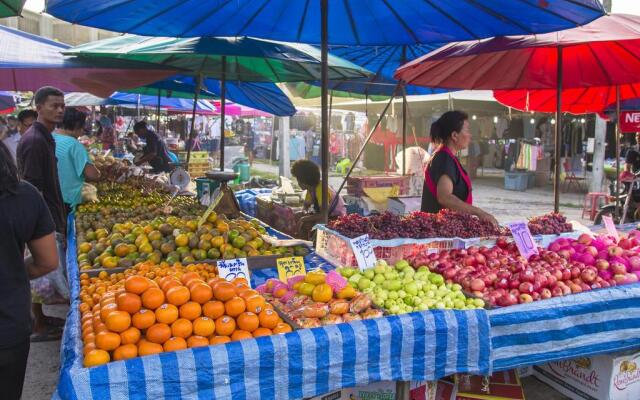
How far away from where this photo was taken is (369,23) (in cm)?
392

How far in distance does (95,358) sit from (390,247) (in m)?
2.20

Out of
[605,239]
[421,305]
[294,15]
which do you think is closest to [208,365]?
[421,305]

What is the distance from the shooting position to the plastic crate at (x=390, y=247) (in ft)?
11.8

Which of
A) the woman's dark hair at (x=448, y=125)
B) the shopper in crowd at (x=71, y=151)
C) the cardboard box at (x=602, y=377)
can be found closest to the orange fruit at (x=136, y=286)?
the woman's dark hair at (x=448, y=125)

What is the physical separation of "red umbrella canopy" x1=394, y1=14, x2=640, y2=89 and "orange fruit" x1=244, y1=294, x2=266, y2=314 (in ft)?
9.15

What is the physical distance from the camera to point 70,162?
5.04m

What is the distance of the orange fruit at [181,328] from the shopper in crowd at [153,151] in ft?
28.0

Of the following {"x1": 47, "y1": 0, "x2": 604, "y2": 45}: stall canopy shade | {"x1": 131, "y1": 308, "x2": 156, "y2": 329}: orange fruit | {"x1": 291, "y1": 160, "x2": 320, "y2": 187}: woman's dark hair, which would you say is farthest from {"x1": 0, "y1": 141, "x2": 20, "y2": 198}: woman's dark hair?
{"x1": 291, "y1": 160, "x2": 320, "y2": 187}: woman's dark hair

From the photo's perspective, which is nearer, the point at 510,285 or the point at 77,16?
the point at 510,285

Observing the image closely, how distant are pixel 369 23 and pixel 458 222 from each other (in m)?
1.66

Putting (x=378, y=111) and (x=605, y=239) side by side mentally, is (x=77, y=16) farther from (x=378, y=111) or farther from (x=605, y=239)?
(x=378, y=111)

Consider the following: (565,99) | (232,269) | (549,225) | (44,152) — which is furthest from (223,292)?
(565,99)

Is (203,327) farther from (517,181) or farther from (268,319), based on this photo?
(517,181)

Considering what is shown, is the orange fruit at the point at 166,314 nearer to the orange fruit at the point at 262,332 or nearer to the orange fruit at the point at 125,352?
the orange fruit at the point at 125,352
